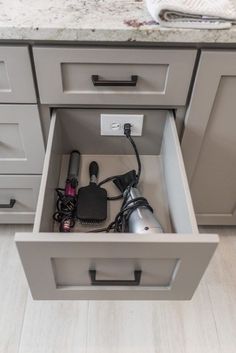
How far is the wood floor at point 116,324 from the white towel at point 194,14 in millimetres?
850

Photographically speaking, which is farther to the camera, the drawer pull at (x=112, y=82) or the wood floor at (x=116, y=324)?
the wood floor at (x=116, y=324)

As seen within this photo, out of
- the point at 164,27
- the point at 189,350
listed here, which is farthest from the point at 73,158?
the point at 189,350

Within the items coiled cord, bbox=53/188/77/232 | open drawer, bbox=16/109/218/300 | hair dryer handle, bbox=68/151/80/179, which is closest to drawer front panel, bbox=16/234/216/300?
open drawer, bbox=16/109/218/300

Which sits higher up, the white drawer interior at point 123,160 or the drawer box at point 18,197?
the white drawer interior at point 123,160

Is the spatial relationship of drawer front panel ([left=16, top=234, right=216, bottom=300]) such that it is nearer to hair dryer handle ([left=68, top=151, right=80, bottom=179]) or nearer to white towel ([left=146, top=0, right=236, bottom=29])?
hair dryer handle ([left=68, top=151, right=80, bottom=179])

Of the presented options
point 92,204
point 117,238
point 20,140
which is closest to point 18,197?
point 20,140

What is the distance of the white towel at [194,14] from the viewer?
72 centimetres

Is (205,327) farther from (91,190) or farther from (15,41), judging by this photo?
(15,41)

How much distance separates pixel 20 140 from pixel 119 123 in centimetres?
28

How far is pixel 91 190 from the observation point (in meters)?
0.94

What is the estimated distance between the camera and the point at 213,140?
3.24 ft

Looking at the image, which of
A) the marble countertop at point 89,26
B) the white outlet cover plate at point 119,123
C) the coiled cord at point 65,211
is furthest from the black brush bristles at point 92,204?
the marble countertop at point 89,26

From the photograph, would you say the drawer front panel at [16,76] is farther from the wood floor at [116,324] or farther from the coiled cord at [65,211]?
the wood floor at [116,324]

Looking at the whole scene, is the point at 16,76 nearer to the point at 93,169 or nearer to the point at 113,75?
the point at 113,75
